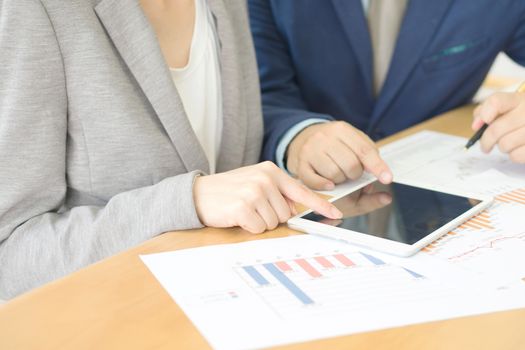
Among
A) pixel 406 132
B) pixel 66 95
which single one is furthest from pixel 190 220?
pixel 406 132

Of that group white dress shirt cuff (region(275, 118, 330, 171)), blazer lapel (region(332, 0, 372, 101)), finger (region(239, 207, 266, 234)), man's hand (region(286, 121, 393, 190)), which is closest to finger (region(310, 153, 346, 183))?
man's hand (region(286, 121, 393, 190))

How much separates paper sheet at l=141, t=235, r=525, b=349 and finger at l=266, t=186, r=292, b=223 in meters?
0.05

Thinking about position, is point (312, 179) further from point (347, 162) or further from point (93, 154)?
point (93, 154)

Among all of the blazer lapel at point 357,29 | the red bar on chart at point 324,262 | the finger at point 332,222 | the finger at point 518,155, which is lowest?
the finger at point 518,155

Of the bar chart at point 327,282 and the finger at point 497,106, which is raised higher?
the finger at point 497,106

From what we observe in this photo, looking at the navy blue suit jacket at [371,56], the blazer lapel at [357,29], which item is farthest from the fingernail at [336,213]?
the blazer lapel at [357,29]

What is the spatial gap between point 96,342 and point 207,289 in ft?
0.39

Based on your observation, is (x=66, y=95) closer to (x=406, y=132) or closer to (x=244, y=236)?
(x=244, y=236)

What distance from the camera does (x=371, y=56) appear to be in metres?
1.36

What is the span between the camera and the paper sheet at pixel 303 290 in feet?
1.83

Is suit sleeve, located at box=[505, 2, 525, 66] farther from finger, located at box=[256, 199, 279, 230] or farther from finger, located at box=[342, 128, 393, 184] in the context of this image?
finger, located at box=[256, 199, 279, 230]

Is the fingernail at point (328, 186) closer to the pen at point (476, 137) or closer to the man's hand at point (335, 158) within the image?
the man's hand at point (335, 158)

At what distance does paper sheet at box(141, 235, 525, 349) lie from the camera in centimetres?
56

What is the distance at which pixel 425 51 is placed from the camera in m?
1.34
